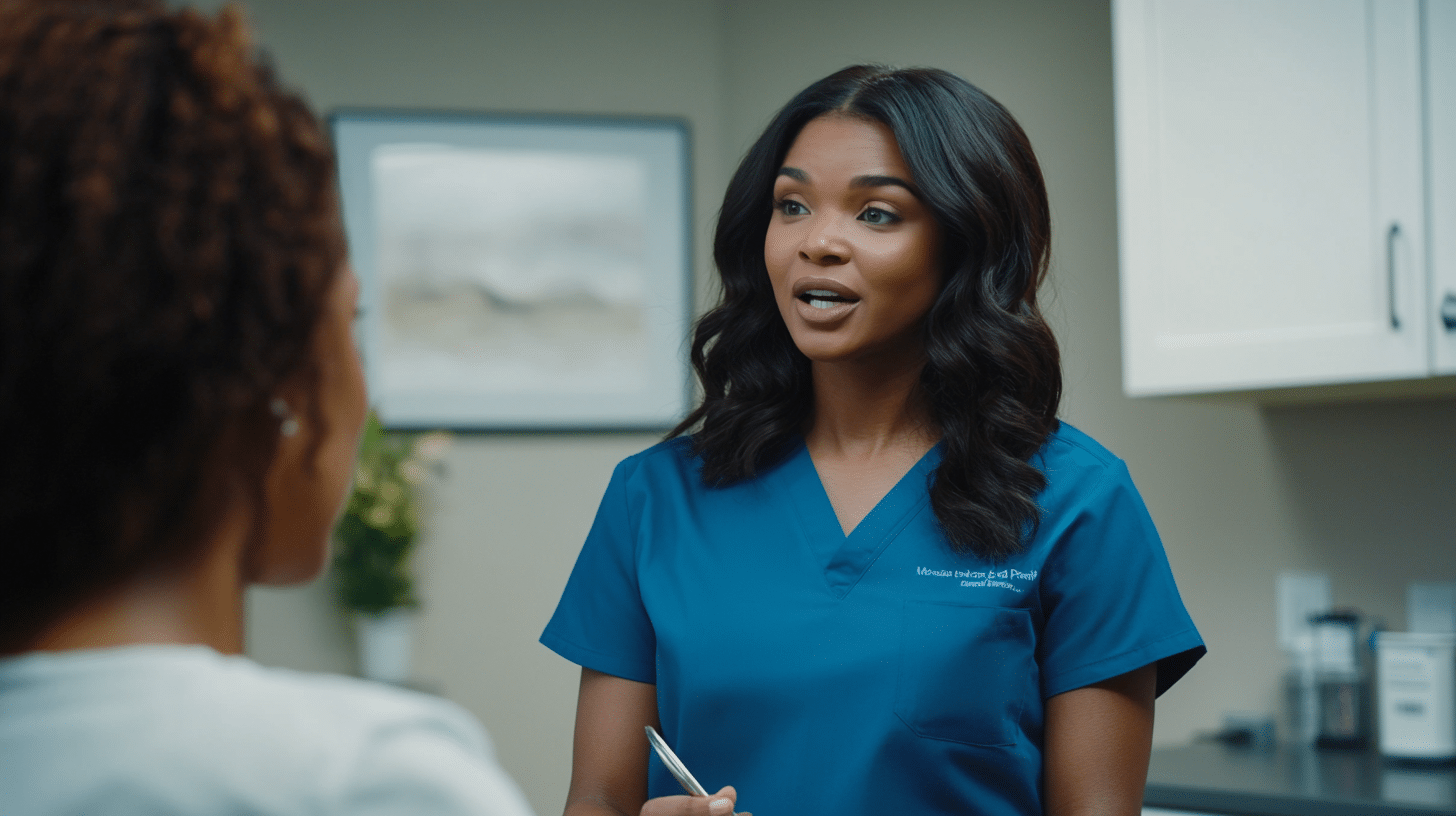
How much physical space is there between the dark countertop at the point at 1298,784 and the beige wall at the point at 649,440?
0.81ft

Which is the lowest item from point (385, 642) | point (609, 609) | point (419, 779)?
point (385, 642)

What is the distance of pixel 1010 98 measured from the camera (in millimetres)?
2676

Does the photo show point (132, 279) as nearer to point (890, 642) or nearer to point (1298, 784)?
point (890, 642)

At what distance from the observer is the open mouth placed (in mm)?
1223

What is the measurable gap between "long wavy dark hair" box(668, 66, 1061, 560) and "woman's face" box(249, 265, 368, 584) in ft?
2.42

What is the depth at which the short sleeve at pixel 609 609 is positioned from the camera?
1240mm

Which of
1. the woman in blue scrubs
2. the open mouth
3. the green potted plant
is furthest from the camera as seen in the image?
the green potted plant

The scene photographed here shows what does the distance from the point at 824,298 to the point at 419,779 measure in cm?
86

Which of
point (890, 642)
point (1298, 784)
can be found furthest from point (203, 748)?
point (1298, 784)

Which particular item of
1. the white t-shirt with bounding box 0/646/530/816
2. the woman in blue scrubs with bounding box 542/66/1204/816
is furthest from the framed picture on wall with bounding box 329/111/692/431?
the white t-shirt with bounding box 0/646/530/816

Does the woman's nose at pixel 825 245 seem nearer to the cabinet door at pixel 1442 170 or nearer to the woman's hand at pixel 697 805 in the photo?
the woman's hand at pixel 697 805

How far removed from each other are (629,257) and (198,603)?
280 centimetres

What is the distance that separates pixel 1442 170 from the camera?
180 cm

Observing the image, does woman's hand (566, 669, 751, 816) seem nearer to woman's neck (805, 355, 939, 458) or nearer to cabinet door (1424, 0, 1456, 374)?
woman's neck (805, 355, 939, 458)
